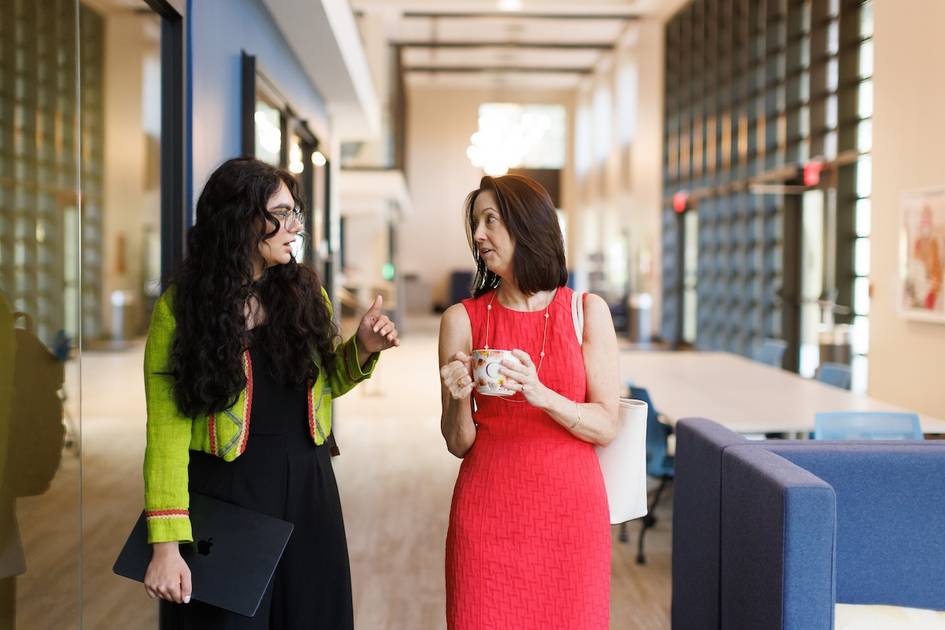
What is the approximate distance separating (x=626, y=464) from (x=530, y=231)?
67 cm

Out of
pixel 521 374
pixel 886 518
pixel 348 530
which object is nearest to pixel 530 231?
pixel 521 374

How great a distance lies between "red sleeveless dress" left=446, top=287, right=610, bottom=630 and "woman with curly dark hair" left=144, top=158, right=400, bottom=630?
1.00ft

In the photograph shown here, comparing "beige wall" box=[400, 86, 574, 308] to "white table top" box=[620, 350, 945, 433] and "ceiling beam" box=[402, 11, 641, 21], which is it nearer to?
"ceiling beam" box=[402, 11, 641, 21]

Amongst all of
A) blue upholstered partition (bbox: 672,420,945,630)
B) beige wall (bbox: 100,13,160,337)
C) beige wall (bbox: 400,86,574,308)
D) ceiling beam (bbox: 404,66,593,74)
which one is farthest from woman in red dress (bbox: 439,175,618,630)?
beige wall (bbox: 400,86,574,308)

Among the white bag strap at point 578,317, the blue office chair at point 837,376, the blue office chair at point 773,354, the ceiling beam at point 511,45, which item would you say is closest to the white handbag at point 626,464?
the white bag strap at point 578,317

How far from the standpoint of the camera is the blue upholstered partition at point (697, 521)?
3354mm

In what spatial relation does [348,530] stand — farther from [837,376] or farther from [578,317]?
[578,317]

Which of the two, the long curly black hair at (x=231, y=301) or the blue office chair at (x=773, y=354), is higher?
the long curly black hair at (x=231, y=301)

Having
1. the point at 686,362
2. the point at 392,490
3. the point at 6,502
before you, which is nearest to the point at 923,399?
the point at 686,362

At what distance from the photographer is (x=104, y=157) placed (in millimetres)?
3574

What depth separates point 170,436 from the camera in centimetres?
211

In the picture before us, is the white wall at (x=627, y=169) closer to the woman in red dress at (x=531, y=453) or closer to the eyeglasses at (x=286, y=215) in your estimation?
the woman in red dress at (x=531, y=453)

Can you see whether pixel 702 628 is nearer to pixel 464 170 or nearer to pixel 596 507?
pixel 596 507

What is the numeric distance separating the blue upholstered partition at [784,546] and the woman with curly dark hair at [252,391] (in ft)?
3.93
